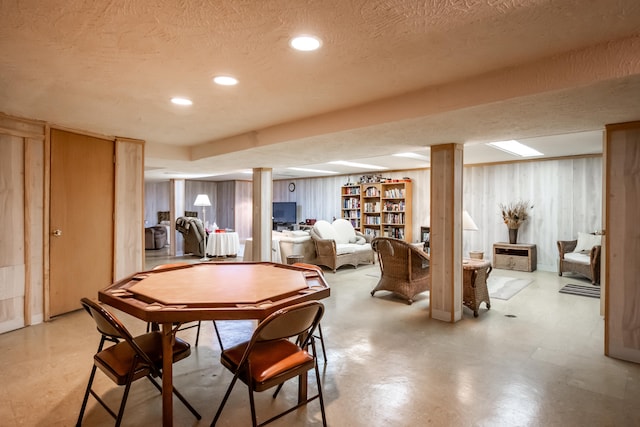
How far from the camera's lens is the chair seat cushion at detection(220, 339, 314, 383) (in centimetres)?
184

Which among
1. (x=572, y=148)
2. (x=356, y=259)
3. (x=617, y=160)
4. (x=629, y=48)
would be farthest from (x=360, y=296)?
(x=572, y=148)

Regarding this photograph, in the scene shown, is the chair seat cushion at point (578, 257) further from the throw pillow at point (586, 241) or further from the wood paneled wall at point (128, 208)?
the wood paneled wall at point (128, 208)

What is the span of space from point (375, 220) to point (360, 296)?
4.34 metres

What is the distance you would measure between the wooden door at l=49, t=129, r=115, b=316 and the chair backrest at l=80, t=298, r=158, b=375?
258cm

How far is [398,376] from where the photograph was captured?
264cm

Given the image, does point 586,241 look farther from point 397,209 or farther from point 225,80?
point 225,80

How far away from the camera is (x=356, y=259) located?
7.11 metres

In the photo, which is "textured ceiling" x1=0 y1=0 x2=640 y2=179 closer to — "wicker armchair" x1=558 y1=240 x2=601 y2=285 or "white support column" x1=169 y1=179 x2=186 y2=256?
"wicker armchair" x1=558 y1=240 x2=601 y2=285

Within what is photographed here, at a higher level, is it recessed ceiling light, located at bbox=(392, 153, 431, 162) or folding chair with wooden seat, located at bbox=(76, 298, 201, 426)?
recessed ceiling light, located at bbox=(392, 153, 431, 162)

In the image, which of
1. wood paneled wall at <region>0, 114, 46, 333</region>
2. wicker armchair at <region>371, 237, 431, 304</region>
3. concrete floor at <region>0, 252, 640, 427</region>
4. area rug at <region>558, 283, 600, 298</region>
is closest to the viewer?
concrete floor at <region>0, 252, 640, 427</region>

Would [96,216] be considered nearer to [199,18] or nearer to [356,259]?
[199,18]

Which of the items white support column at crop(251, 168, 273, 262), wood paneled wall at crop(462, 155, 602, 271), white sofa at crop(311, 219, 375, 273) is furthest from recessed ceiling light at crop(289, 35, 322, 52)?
wood paneled wall at crop(462, 155, 602, 271)

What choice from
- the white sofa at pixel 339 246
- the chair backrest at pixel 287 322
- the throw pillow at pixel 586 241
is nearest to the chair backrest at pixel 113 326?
the chair backrest at pixel 287 322

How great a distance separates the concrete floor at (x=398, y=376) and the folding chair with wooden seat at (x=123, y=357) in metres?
0.36
